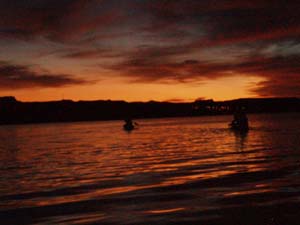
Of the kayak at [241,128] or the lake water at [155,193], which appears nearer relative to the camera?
the lake water at [155,193]

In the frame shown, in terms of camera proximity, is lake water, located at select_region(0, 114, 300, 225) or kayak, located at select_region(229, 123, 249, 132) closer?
lake water, located at select_region(0, 114, 300, 225)

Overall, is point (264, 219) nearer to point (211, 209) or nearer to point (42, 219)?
point (211, 209)

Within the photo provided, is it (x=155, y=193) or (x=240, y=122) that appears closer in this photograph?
(x=155, y=193)

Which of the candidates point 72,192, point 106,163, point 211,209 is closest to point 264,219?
point 211,209

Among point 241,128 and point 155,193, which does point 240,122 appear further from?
point 155,193

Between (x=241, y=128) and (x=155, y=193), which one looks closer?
(x=155, y=193)

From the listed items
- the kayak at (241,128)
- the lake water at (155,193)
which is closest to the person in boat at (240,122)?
the kayak at (241,128)

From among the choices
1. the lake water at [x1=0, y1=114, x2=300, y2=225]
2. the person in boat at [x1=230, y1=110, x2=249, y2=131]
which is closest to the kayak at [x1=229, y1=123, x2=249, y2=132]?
the person in boat at [x1=230, y1=110, x2=249, y2=131]

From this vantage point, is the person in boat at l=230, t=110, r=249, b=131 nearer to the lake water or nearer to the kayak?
the kayak

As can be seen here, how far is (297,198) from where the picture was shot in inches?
605

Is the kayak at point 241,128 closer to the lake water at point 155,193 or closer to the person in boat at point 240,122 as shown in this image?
the person in boat at point 240,122

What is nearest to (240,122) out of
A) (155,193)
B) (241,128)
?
(241,128)

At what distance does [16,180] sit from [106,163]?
843 centimetres

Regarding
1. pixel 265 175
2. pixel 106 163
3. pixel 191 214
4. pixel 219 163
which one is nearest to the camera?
pixel 191 214
